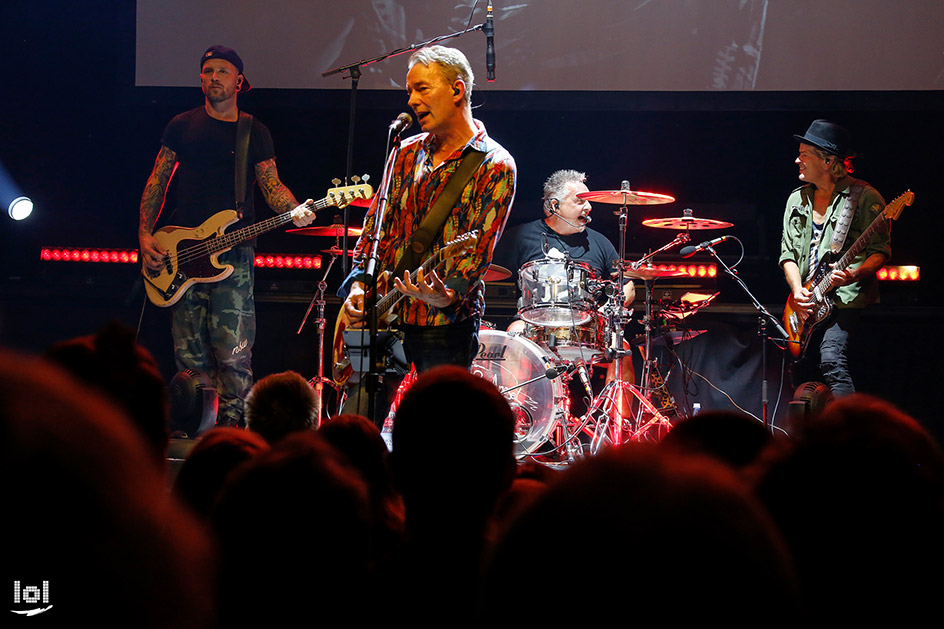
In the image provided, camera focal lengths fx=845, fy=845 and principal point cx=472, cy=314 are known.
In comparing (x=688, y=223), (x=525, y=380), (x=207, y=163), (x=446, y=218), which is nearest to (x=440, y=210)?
(x=446, y=218)

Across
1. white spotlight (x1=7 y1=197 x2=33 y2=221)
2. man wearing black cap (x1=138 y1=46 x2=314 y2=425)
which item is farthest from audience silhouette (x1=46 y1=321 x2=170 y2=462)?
white spotlight (x1=7 y1=197 x2=33 y2=221)

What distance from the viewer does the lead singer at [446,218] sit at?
393 cm

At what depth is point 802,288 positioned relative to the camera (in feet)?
22.4

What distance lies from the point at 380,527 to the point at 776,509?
3.08 feet

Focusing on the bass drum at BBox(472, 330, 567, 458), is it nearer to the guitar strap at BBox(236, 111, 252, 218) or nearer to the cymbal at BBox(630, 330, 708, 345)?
the cymbal at BBox(630, 330, 708, 345)

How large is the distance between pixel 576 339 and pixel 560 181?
1961mm

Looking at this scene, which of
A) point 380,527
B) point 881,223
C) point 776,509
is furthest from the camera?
point 881,223

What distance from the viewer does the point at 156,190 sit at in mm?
→ 7176

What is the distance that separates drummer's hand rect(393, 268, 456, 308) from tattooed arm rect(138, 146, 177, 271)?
12.6 feet

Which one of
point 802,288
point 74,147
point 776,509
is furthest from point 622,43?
point 776,509

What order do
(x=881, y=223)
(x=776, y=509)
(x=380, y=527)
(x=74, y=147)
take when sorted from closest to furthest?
(x=776, y=509)
(x=380, y=527)
(x=881, y=223)
(x=74, y=147)

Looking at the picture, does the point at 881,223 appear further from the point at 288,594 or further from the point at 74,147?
the point at 74,147

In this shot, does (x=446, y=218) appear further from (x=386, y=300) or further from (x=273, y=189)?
(x=273, y=189)

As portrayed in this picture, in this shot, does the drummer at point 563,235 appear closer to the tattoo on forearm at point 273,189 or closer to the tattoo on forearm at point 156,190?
the tattoo on forearm at point 273,189
